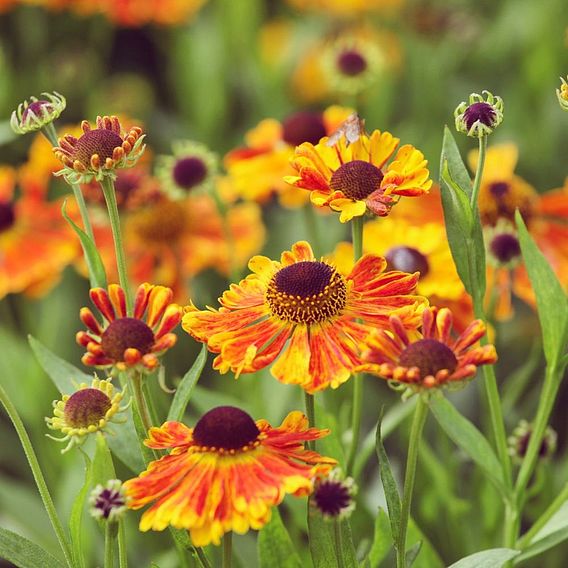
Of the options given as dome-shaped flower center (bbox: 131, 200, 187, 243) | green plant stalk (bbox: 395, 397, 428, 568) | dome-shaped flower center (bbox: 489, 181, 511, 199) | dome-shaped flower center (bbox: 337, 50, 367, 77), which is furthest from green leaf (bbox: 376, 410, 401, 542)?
dome-shaped flower center (bbox: 131, 200, 187, 243)

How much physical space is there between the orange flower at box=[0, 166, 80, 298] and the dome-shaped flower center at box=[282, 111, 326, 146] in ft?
1.12

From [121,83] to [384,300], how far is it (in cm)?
155

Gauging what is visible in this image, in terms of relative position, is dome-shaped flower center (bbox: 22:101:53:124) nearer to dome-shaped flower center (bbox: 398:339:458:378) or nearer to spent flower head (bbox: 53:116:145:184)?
spent flower head (bbox: 53:116:145:184)

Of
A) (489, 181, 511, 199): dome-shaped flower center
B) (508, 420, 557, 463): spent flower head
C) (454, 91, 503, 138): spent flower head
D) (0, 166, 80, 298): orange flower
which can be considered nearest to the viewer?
(454, 91, 503, 138): spent flower head

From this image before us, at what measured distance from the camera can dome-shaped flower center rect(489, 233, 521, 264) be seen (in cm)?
97

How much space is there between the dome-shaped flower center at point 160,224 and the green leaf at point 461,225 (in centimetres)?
75

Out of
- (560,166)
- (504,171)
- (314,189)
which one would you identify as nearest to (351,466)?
(314,189)

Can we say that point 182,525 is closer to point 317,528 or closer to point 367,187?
point 317,528

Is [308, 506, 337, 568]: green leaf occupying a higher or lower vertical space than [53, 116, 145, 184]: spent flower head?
lower

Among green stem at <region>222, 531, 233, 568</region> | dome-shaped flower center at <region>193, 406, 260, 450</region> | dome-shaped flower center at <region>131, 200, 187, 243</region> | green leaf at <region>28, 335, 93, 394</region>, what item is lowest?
green stem at <region>222, 531, 233, 568</region>

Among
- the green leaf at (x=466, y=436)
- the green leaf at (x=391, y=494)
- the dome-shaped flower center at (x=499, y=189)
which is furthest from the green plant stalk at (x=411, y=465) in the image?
the dome-shaped flower center at (x=499, y=189)

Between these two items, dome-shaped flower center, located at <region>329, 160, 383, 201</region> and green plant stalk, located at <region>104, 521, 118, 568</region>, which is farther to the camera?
dome-shaped flower center, located at <region>329, 160, 383, 201</region>

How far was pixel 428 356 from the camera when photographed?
1.86 feet

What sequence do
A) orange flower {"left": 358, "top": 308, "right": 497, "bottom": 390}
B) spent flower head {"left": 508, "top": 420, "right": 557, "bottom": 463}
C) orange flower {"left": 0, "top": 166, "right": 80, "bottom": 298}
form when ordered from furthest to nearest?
1. orange flower {"left": 0, "top": 166, "right": 80, "bottom": 298}
2. spent flower head {"left": 508, "top": 420, "right": 557, "bottom": 463}
3. orange flower {"left": 358, "top": 308, "right": 497, "bottom": 390}
